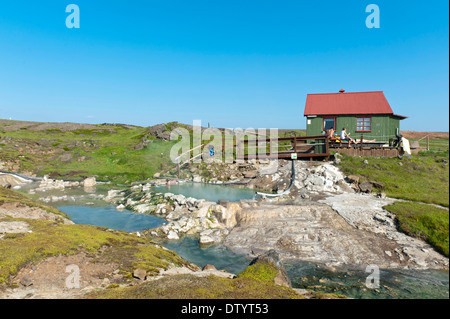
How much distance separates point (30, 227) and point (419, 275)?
11.7 metres

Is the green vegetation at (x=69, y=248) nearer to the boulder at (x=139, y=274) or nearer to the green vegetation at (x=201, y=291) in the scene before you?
the boulder at (x=139, y=274)

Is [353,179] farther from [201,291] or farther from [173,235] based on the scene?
[201,291]

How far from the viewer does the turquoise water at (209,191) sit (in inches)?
842

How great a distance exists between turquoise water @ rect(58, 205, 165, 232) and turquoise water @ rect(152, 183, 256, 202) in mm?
5110

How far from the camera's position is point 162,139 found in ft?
148

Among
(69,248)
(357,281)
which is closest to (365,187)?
(357,281)

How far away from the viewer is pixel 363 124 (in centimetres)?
3108

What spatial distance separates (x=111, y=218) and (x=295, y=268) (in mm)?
13079

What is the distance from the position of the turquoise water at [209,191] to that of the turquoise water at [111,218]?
5.11m

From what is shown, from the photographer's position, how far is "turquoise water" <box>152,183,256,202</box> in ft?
70.2

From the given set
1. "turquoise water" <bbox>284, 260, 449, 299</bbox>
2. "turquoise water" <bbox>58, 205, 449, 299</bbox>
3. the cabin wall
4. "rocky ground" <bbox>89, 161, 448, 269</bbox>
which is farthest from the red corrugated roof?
"turquoise water" <bbox>284, 260, 449, 299</bbox>

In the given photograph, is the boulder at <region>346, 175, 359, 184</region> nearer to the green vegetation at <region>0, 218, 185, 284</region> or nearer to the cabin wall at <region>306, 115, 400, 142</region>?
the green vegetation at <region>0, 218, 185, 284</region>
